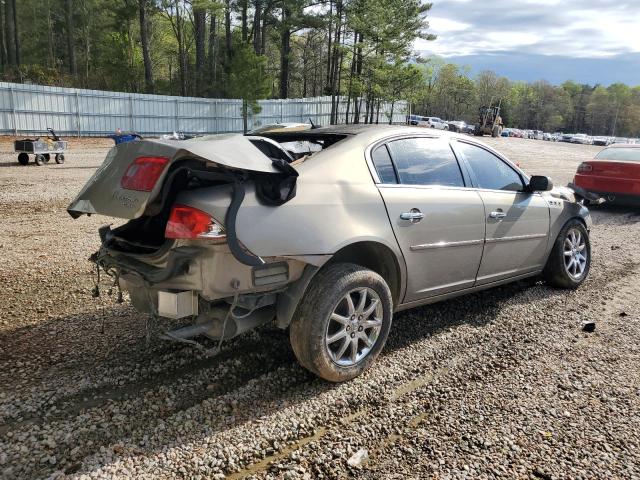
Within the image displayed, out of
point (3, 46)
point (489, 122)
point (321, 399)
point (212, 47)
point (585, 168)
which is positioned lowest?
point (321, 399)

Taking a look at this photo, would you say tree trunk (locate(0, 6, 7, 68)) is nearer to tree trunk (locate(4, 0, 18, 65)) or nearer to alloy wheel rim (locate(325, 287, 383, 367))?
tree trunk (locate(4, 0, 18, 65))

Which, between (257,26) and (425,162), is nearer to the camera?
(425,162)

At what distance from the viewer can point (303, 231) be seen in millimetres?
3139

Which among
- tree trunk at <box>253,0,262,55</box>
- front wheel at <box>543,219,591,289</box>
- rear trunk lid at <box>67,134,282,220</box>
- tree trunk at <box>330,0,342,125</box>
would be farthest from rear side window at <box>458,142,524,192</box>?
tree trunk at <box>253,0,262,55</box>

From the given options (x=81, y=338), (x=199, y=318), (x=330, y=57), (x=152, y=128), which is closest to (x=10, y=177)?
(x=81, y=338)

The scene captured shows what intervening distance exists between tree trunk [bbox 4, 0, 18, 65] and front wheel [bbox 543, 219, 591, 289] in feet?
147

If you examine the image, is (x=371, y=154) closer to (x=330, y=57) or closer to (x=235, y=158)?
(x=235, y=158)

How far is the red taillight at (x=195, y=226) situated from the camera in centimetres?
283

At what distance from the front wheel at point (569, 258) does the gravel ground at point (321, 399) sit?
0.45m

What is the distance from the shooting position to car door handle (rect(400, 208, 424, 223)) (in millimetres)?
3711

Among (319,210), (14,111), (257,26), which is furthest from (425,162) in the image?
(257,26)

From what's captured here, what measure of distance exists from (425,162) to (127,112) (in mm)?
29965

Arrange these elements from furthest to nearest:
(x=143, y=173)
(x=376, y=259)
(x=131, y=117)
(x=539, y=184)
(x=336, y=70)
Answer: (x=336, y=70) < (x=131, y=117) < (x=539, y=184) < (x=376, y=259) < (x=143, y=173)

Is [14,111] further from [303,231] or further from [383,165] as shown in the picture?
[303,231]
